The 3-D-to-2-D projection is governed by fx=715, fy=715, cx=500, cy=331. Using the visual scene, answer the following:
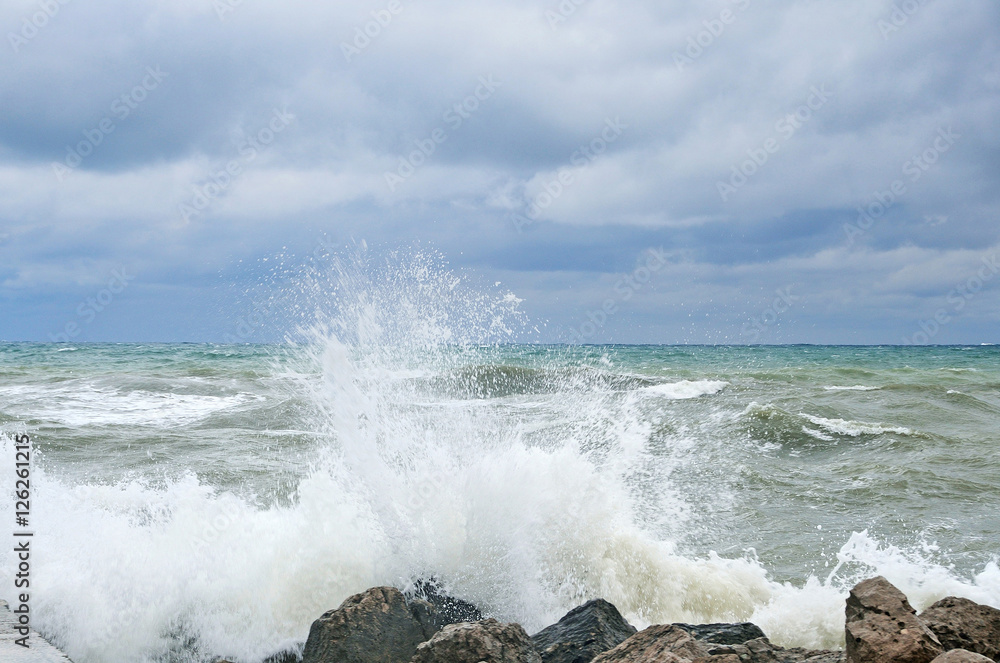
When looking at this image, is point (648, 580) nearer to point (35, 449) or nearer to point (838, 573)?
point (838, 573)

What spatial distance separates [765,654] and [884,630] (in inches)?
25.9

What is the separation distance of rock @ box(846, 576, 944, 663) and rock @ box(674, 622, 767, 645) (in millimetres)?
636

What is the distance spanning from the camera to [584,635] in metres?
3.77

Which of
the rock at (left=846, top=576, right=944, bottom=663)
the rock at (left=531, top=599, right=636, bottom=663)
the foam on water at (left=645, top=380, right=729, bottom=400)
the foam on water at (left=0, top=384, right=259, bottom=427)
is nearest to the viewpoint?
the rock at (left=846, top=576, right=944, bottom=663)

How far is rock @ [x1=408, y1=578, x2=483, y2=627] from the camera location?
4.40 metres

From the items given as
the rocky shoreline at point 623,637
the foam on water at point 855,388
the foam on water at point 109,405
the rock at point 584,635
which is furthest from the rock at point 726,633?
the foam on water at point 855,388

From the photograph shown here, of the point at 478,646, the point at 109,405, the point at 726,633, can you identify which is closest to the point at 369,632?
the point at 478,646

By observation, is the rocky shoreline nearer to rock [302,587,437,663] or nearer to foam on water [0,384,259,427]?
rock [302,587,437,663]

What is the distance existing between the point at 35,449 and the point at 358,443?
20.5ft

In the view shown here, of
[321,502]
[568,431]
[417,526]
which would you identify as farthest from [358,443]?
[568,431]

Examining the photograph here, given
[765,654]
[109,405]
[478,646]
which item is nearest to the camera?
[478,646]

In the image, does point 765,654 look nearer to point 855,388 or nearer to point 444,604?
point 444,604

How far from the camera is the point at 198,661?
4.22 m

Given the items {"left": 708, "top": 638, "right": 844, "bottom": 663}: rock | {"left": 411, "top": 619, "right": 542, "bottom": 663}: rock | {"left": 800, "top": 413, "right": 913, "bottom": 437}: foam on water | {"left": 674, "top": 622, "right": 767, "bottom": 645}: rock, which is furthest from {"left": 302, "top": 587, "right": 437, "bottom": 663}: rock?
{"left": 800, "top": 413, "right": 913, "bottom": 437}: foam on water
